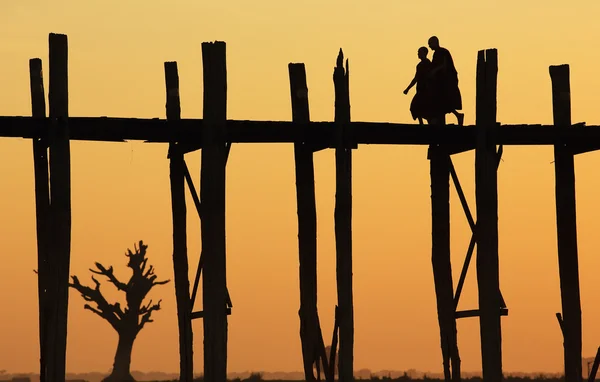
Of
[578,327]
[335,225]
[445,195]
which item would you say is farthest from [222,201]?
[578,327]

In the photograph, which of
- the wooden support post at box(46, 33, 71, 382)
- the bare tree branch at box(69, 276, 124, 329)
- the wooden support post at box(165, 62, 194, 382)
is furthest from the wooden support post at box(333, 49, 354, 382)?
the bare tree branch at box(69, 276, 124, 329)

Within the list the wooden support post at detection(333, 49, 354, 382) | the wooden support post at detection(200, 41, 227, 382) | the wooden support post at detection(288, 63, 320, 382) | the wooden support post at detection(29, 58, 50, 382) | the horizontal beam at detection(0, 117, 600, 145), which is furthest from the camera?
the wooden support post at detection(288, 63, 320, 382)

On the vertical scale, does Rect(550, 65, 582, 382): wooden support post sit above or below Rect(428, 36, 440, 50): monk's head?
below

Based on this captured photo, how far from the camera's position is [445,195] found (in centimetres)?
1734

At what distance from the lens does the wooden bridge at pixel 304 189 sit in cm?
1476

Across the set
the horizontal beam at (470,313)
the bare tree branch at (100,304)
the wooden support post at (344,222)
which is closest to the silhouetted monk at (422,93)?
the wooden support post at (344,222)

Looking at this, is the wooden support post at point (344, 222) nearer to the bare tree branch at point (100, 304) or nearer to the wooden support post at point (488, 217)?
the wooden support post at point (488, 217)

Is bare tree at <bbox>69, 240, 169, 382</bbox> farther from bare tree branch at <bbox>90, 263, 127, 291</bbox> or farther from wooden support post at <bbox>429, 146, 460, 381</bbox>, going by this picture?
wooden support post at <bbox>429, 146, 460, 381</bbox>

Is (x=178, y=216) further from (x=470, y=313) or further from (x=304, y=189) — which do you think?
(x=470, y=313)

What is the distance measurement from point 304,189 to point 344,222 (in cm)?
128

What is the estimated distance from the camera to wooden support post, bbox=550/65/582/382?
1644 centimetres

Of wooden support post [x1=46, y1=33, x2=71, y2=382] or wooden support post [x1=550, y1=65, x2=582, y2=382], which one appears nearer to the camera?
wooden support post [x1=46, y1=33, x2=71, y2=382]

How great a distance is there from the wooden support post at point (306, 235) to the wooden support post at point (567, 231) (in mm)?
3048

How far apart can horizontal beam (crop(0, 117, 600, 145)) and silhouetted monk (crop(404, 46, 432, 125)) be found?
569 mm
